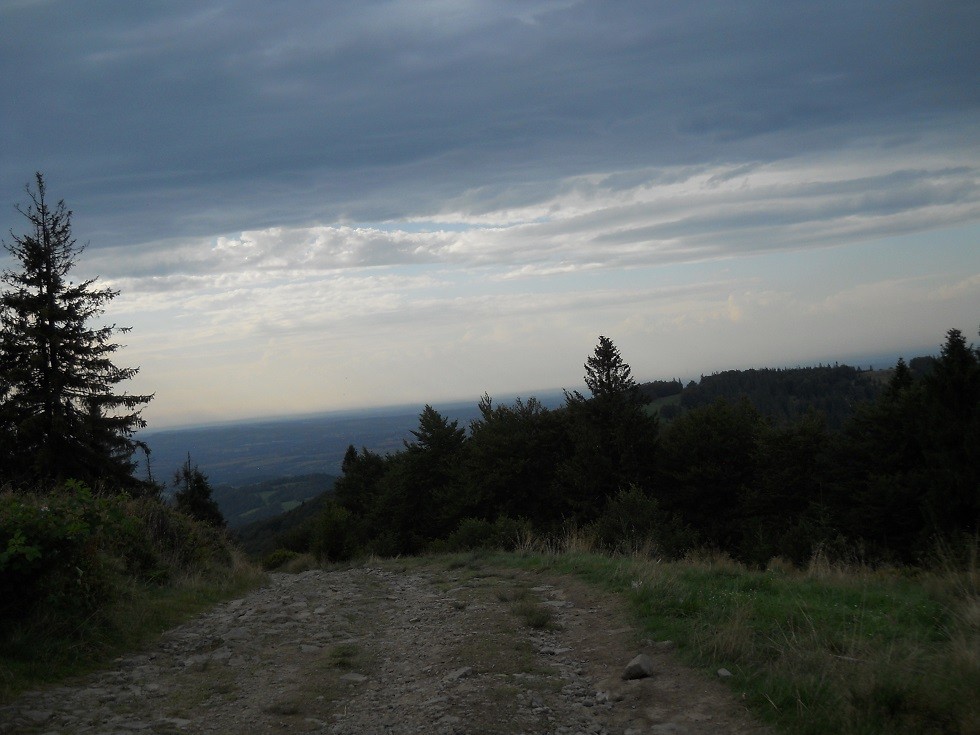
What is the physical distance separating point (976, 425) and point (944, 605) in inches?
1005

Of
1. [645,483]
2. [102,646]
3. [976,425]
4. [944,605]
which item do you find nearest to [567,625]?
[944,605]

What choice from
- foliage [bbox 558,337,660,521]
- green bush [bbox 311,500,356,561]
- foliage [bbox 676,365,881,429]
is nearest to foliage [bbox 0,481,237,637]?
green bush [bbox 311,500,356,561]

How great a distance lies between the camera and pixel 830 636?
552cm

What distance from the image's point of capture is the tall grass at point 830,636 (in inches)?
165

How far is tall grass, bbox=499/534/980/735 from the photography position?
420 centimetres

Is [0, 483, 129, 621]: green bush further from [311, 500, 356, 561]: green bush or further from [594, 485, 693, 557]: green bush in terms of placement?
[311, 500, 356, 561]: green bush

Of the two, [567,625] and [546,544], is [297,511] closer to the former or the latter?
[546,544]

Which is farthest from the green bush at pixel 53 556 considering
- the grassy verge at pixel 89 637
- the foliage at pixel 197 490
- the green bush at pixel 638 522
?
the foliage at pixel 197 490

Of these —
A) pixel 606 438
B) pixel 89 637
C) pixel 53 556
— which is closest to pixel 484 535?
pixel 89 637

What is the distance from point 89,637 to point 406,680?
3420mm

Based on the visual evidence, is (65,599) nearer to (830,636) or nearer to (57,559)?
(57,559)

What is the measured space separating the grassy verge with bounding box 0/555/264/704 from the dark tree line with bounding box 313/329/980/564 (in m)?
20.5

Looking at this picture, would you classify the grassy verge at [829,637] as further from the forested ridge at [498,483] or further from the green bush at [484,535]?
the green bush at [484,535]

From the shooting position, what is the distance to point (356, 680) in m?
6.10
